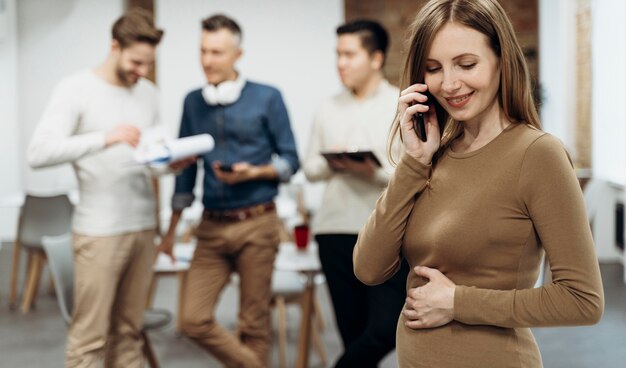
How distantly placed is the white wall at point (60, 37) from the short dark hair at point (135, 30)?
573cm

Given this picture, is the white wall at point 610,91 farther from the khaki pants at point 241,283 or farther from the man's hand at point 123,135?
the man's hand at point 123,135

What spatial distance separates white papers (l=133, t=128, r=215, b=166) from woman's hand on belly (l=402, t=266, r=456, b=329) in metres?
1.55

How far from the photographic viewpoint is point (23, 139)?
8.70m

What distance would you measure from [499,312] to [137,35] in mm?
1933

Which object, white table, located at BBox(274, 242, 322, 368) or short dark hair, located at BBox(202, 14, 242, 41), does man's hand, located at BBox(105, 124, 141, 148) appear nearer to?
short dark hair, located at BBox(202, 14, 242, 41)

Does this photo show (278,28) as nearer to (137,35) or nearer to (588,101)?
(588,101)

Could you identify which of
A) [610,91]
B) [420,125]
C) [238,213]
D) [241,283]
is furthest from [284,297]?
[610,91]

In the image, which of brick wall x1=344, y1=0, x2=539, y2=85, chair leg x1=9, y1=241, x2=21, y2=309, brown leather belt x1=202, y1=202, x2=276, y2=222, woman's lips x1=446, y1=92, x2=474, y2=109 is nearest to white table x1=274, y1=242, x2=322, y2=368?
brown leather belt x1=202, y1=202, x2=276, y2=222

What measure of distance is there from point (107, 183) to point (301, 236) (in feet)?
3.43

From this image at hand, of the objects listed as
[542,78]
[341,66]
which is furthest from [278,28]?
[341,66]

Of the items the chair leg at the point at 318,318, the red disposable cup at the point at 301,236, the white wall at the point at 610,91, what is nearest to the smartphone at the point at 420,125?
the red disposable cup at the point at 301,236

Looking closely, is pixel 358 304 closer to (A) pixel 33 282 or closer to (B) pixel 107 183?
(B) pixel 107 183

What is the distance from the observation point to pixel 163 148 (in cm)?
291

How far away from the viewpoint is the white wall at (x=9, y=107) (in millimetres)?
8398
